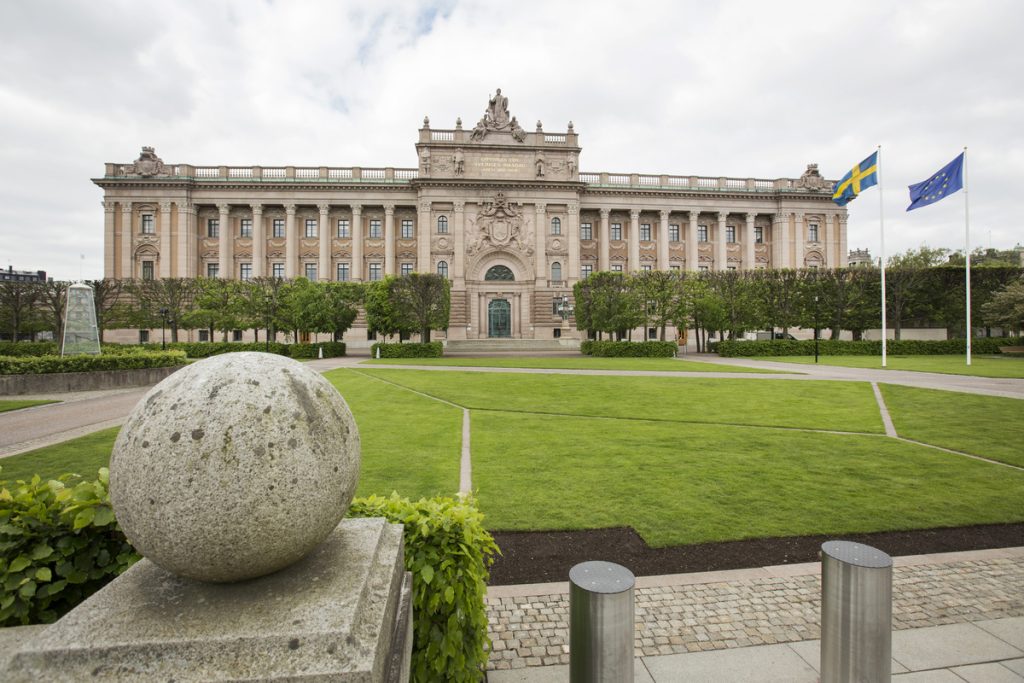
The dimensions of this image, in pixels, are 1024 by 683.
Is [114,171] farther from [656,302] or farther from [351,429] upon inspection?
[351,429]

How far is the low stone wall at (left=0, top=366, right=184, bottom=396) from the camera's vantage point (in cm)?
1761

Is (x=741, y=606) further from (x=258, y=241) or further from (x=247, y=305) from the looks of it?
(x=258, y=241)

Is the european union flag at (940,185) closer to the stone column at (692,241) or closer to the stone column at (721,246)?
the stone column at (692,241)

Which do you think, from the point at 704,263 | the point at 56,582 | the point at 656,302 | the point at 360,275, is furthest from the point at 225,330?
the point at 704,263

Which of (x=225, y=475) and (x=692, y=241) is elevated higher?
(x=692, y=241)

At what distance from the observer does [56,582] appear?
3.07 metres

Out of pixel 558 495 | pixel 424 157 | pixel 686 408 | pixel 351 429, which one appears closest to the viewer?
pixel 351 429

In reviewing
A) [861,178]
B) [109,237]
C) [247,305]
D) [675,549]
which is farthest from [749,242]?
[109,237]

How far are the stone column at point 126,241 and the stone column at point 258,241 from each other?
13.3 metres

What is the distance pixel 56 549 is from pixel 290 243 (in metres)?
61.7

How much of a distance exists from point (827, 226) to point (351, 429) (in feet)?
252

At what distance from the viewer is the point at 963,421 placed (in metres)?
12.2

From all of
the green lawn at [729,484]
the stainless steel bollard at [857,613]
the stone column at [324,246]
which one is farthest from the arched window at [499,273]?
the stainless steel bollard at [857,613]

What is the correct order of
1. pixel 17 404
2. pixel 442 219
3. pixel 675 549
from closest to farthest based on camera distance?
pixel 675 549
pixel 17 404
pixel 442 219
